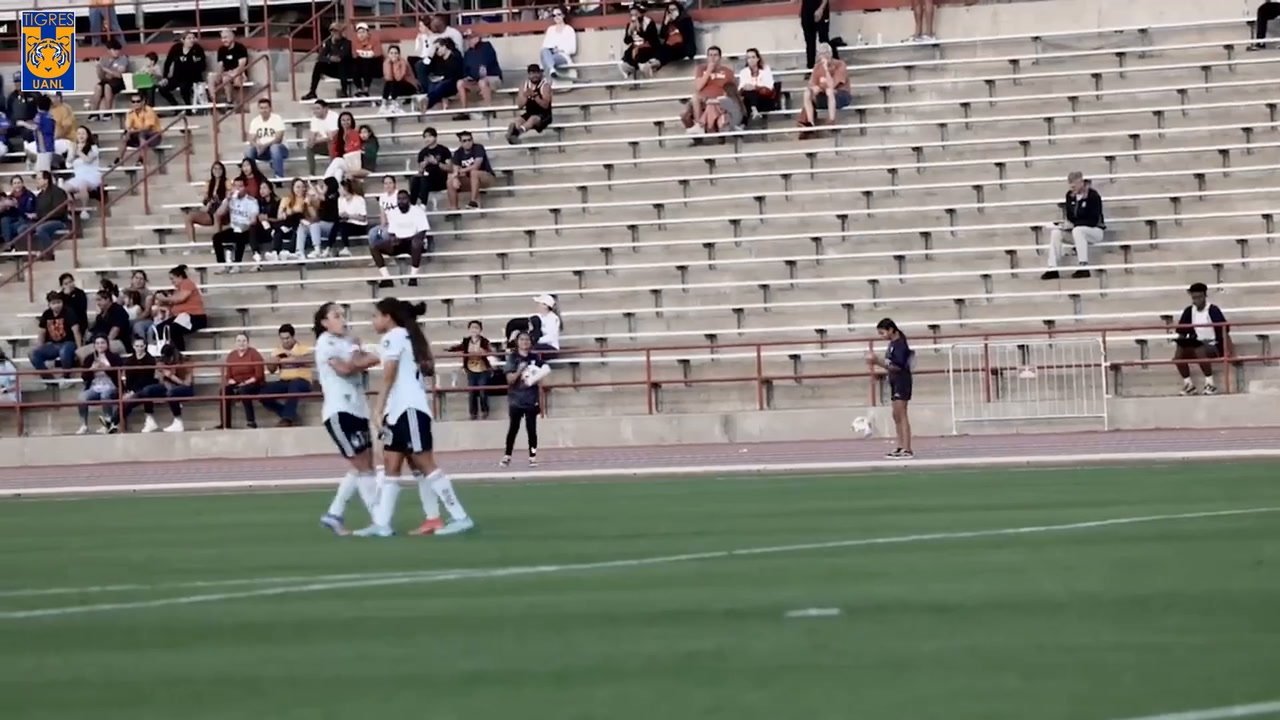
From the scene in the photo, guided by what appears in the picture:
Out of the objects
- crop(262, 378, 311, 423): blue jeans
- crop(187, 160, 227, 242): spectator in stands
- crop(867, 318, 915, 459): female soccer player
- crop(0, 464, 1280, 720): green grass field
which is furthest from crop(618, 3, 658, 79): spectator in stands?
crop(0, 464, 1280, 720): green grass field

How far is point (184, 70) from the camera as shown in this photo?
39.3 meters

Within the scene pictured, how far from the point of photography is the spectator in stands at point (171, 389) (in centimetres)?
3128

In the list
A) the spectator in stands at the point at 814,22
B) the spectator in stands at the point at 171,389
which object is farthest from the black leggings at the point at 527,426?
the spectator in stands at the point at 814,22

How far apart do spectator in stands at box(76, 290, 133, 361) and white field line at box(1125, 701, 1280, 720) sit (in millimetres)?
25883

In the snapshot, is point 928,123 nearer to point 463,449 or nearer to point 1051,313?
point 1051,313

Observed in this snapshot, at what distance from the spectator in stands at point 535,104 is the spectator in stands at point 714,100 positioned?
7.84 feet

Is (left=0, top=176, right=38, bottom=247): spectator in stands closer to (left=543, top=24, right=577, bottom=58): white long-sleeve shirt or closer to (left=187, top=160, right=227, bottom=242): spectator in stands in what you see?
(left=187, top=160, right=227, bottom=242): spectator in stands

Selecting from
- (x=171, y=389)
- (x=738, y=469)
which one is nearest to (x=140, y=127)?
(x=171, y=389)

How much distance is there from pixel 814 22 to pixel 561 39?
4884mm

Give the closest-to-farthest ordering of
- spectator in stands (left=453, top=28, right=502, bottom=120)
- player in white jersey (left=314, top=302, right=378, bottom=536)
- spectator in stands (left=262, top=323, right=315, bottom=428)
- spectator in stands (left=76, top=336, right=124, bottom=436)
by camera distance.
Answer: player in white jersey (left=314, top=302, right=378, bottom=536), spectator in stands (left=262, top=323, right=315, bottom=428), spectator in stands (left=76, top=336, right=124, bottom=436), spectator in stands (left=453, top=28, right=502, bottom=120)

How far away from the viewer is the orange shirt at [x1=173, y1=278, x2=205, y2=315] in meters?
32.8

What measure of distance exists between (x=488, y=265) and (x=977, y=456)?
11481mm

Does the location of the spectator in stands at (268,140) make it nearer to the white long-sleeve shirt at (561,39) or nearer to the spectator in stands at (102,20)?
the white long-sleeve shirt at (561,39)

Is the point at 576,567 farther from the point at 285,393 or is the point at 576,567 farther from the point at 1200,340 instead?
the point at 285,393
